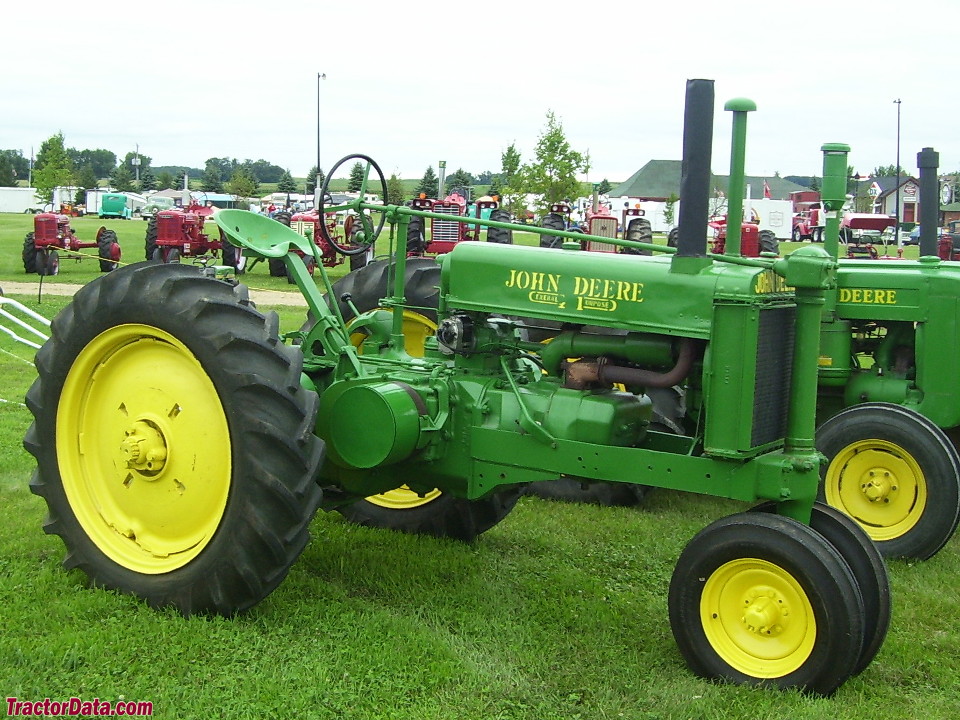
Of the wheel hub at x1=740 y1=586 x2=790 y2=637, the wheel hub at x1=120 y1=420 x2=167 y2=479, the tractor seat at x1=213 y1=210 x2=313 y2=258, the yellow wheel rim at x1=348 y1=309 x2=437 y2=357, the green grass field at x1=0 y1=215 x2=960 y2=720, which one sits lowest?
the green grass field at x1=0 y1=215 x2=960 y2=720

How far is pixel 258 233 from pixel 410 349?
4.56ft

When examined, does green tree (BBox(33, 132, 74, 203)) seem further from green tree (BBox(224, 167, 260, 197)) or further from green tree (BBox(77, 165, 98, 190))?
green tree (BBox(77, 165, 98, 190))

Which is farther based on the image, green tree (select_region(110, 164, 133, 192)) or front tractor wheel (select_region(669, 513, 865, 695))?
green tree (select_region(110, 164, 133, 192))

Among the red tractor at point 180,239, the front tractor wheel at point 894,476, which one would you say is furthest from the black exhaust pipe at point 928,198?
the red tractor at point 180,239

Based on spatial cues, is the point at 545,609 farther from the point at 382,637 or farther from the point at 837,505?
the point at 837,505

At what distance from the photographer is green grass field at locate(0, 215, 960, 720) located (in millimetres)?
3465

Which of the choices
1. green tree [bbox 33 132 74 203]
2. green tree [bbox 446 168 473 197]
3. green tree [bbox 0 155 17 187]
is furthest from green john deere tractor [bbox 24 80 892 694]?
green tree [bbox 0 155 17 187]

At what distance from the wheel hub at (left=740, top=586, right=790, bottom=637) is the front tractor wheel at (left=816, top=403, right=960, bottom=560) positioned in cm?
229

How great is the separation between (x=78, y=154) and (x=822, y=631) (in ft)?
400

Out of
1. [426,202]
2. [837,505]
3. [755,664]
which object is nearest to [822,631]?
[755,664]

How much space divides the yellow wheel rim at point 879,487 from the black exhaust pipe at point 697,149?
2569 mm

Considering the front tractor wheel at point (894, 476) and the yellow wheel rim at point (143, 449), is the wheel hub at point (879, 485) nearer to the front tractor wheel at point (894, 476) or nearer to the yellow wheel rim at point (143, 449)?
the front tractor wheel at point (894, 476)

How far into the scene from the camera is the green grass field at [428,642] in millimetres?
3465

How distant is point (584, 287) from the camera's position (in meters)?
4.28
